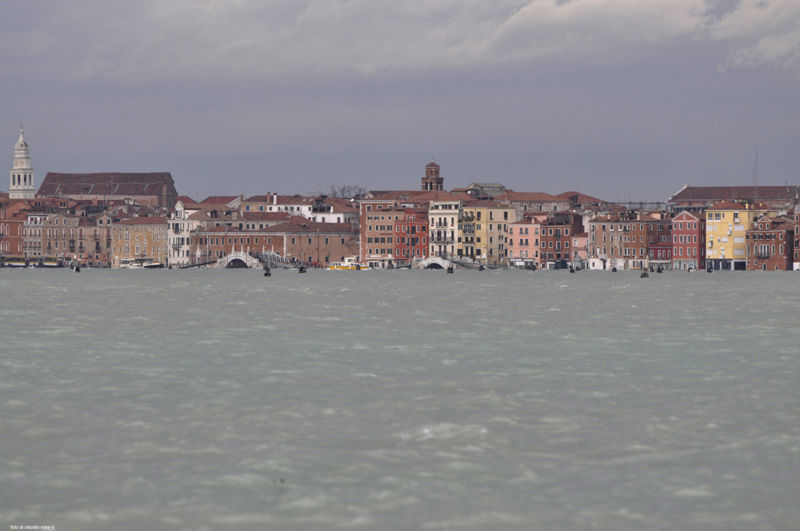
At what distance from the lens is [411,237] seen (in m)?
116

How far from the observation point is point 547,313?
35781 millimetres

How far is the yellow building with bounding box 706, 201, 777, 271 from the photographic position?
351 ft

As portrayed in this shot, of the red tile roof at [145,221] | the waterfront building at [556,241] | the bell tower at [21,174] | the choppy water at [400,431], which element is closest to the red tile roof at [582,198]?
the waterfront building at [556,241]

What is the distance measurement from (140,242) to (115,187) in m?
28.4

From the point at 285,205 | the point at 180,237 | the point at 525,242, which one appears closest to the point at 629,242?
the point at 525,242

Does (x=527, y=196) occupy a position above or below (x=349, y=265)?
above

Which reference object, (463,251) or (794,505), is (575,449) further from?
(463,251)

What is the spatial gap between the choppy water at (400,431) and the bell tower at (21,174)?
137357 mm

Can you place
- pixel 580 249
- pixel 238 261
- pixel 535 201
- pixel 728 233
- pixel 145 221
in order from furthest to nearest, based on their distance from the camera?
pixel 535 201 → pixel 145 221 → pixel 580 249 → pixel 238 261 → pixel 728 233

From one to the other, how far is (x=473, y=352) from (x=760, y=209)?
9226 centimetres

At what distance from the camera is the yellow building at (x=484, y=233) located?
376ft

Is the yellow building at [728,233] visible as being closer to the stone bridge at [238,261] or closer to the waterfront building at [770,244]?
the waterfront building at [770,244]

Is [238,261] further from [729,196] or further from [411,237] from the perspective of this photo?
[729,196]

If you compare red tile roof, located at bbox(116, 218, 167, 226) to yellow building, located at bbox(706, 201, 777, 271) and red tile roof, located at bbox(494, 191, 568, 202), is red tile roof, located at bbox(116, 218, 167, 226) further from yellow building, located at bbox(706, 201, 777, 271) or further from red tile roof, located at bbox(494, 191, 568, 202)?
yellow building, located at bbox(706, 201, 777, 271)
